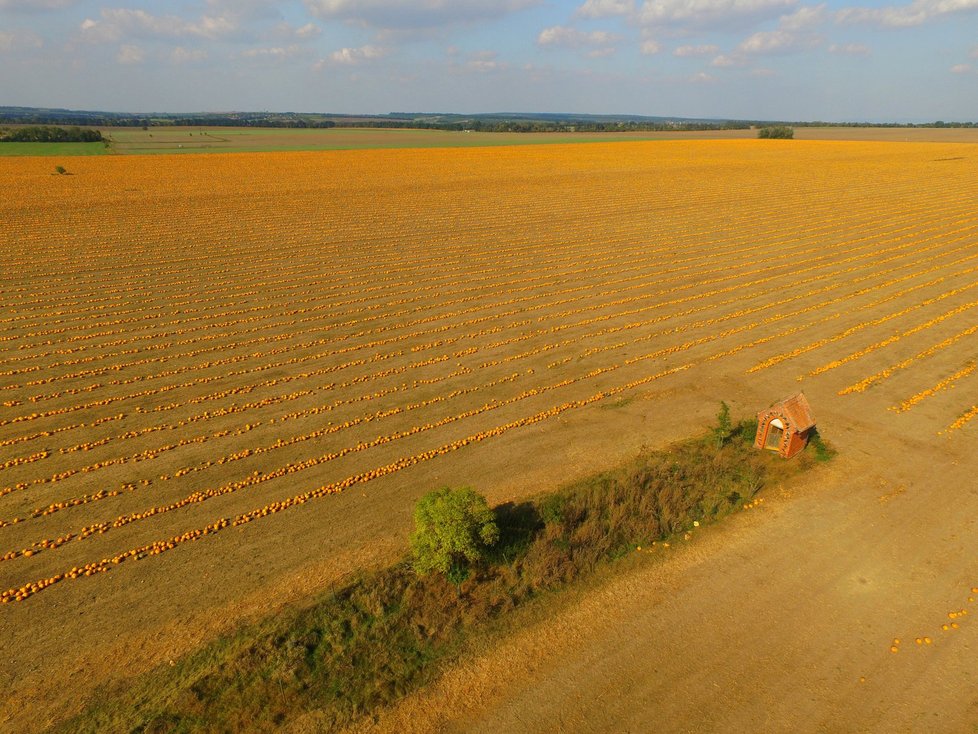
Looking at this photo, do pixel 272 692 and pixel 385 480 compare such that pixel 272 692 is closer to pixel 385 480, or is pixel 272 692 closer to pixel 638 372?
pixel 385 480

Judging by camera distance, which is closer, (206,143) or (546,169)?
(546,169)

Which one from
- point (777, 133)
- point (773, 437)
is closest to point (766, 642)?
point (773, 437)

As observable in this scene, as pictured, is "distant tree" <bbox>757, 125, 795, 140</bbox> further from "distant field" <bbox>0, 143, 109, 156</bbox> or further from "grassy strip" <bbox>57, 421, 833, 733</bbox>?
"grassy strip" <bbox>57, 421, 833, 733</bbox>

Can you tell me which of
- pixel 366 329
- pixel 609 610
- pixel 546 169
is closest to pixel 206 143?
pixel 546 169

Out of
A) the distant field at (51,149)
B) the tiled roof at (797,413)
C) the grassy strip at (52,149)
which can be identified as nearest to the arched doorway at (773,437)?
the tiled roof at (797,413)

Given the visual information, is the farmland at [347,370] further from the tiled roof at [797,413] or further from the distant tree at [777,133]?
the distant tree at [777,133]
